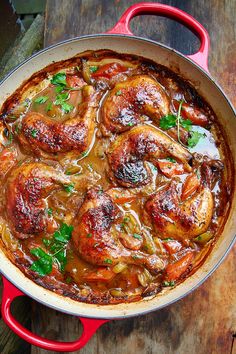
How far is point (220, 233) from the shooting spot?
10.6ft

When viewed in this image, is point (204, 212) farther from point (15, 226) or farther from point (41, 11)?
point (41, 11)

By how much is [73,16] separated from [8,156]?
1.10m

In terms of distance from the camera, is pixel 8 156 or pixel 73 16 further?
pixel 73 16

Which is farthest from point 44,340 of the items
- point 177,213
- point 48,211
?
point 177,213

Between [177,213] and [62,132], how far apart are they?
0.87 metres

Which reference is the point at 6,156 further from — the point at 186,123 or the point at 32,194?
the point at 186,123

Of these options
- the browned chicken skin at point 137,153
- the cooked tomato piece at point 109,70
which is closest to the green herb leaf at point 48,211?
the browned chicken skin at point 137,153

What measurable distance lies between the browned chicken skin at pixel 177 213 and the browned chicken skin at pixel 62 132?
0.57 meters

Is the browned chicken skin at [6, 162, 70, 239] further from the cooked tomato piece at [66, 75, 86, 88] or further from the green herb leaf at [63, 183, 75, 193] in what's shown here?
the cooked tomato piece at [66, 75, 86, 88]

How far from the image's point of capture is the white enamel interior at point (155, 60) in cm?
312

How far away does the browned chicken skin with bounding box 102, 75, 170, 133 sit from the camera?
318cm

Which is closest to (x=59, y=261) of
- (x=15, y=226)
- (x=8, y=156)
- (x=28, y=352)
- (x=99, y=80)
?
(x=15, y=226)

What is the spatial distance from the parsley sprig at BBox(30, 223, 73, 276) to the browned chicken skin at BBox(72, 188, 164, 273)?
8 cm

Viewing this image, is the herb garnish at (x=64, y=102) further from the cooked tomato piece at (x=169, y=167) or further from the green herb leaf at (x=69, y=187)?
the cooked tomato piece at (x=169, y=167)
